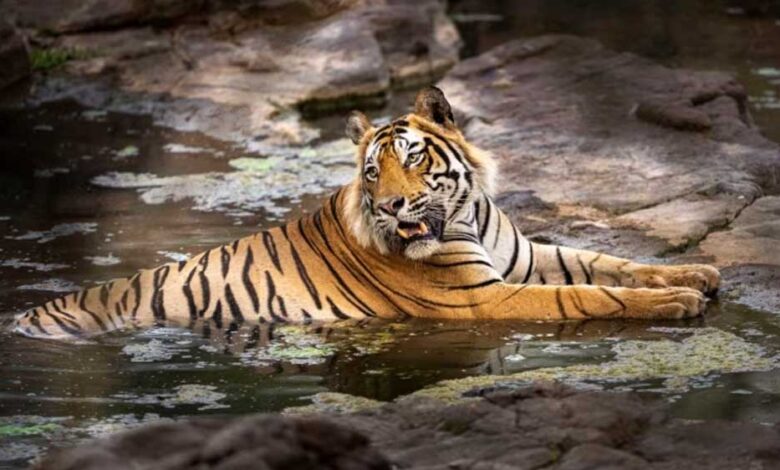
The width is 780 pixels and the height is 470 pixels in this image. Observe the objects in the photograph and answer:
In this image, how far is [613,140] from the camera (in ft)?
32.2

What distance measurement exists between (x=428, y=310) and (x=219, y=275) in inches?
39.4

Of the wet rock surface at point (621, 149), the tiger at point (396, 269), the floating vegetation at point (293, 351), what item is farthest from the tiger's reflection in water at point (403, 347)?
the wet rock surface at point (621, 149)

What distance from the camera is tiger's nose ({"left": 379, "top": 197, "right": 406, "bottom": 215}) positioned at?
6676 millimetres

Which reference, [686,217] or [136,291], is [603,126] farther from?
[136,291]

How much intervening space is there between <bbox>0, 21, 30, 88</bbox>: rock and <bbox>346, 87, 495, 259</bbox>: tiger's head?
18.7ft

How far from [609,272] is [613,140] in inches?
116

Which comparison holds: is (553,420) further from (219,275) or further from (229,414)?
(219,275)

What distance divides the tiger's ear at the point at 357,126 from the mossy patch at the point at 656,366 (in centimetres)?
167

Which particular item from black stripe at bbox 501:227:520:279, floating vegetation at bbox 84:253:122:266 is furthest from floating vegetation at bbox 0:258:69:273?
black stripe at bbox 501:227:520:279

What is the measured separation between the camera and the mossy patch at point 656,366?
566 centimetres

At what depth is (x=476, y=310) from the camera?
671 centimetres

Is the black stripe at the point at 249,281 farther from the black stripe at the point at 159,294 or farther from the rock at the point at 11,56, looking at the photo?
the rock at the point at 11,56

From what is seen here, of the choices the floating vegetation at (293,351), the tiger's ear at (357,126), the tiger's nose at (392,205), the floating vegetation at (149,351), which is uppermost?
the tiger's ear at (357,126)

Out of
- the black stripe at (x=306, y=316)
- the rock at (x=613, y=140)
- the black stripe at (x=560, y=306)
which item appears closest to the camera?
the black stripe at (x=560, y=306)
